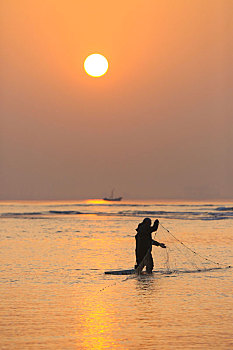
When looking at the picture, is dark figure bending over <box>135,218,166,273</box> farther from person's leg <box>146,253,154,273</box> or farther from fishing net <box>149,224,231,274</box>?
fishing net <box>149,224,231,274</box>

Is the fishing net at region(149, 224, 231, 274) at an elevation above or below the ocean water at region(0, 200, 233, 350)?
above

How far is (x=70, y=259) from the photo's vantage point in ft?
68.1

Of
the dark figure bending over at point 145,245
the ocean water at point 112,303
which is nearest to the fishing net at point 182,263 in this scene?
the ocean water at point 112,303

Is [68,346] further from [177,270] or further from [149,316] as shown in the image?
[177,270]

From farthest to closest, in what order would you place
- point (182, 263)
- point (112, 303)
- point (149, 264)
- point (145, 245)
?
point (182, 263), point (145, 245), point (149, 264), point (112, 303)

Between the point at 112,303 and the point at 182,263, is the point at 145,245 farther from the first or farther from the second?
the point at 112,303

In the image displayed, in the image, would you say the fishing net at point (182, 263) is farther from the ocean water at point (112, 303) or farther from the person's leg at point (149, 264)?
the person's leg at point (149, 264)

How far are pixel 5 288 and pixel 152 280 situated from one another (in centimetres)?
387

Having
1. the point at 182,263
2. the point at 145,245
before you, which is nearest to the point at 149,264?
the point at 145,245

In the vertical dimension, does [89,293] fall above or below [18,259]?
below

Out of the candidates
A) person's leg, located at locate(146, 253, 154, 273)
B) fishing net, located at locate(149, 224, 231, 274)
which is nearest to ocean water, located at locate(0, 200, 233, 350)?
fishing net, located at locate(149, 224, 231, 274)

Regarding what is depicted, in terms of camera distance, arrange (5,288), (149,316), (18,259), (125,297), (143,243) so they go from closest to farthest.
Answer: (149,316), (125,297), (5,288), (143,243), (18,259)

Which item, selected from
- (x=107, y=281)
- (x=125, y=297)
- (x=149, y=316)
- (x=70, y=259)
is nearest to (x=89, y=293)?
(x=125, y=297)

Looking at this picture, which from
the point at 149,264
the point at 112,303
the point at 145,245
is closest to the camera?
the point at 112,303
